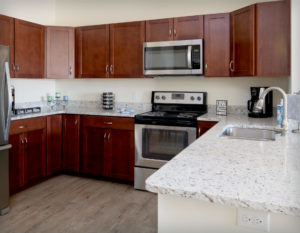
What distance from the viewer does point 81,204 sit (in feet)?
9.93

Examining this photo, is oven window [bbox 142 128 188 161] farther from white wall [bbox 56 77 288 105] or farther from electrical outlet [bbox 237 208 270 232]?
electrical outlet [bbox 237 208 270 232]

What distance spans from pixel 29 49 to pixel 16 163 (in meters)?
1.42

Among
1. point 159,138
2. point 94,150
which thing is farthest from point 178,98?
point 94,150

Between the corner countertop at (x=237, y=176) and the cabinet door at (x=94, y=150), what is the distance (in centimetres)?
220

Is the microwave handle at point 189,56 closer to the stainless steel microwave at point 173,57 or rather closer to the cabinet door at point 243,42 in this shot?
the stainless steel microwave at point 173,57

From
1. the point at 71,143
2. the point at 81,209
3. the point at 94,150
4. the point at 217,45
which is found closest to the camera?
the point at 81,209

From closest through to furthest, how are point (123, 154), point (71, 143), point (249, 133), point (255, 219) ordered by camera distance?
point (255, 219)
point (249, 133)
point (123, 154)
point (71, 143)

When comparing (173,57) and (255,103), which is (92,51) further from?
(255,103)

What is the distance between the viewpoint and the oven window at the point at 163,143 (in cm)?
330

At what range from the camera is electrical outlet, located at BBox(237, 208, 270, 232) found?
95 centimetres

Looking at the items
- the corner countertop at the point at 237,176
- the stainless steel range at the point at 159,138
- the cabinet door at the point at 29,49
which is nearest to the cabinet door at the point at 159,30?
the stainless steel range at the point at 159,138

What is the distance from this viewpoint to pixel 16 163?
10.6 feet

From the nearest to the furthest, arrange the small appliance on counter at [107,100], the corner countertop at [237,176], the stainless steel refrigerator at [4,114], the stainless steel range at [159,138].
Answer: the corner countertop at [237,176], the stainless steel refrigerator at [4,114], the stainless steel range at [159,138], the small appliance on counter at [107,100]

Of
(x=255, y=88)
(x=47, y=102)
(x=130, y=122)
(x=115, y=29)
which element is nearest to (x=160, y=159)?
(x=130, y=122)
